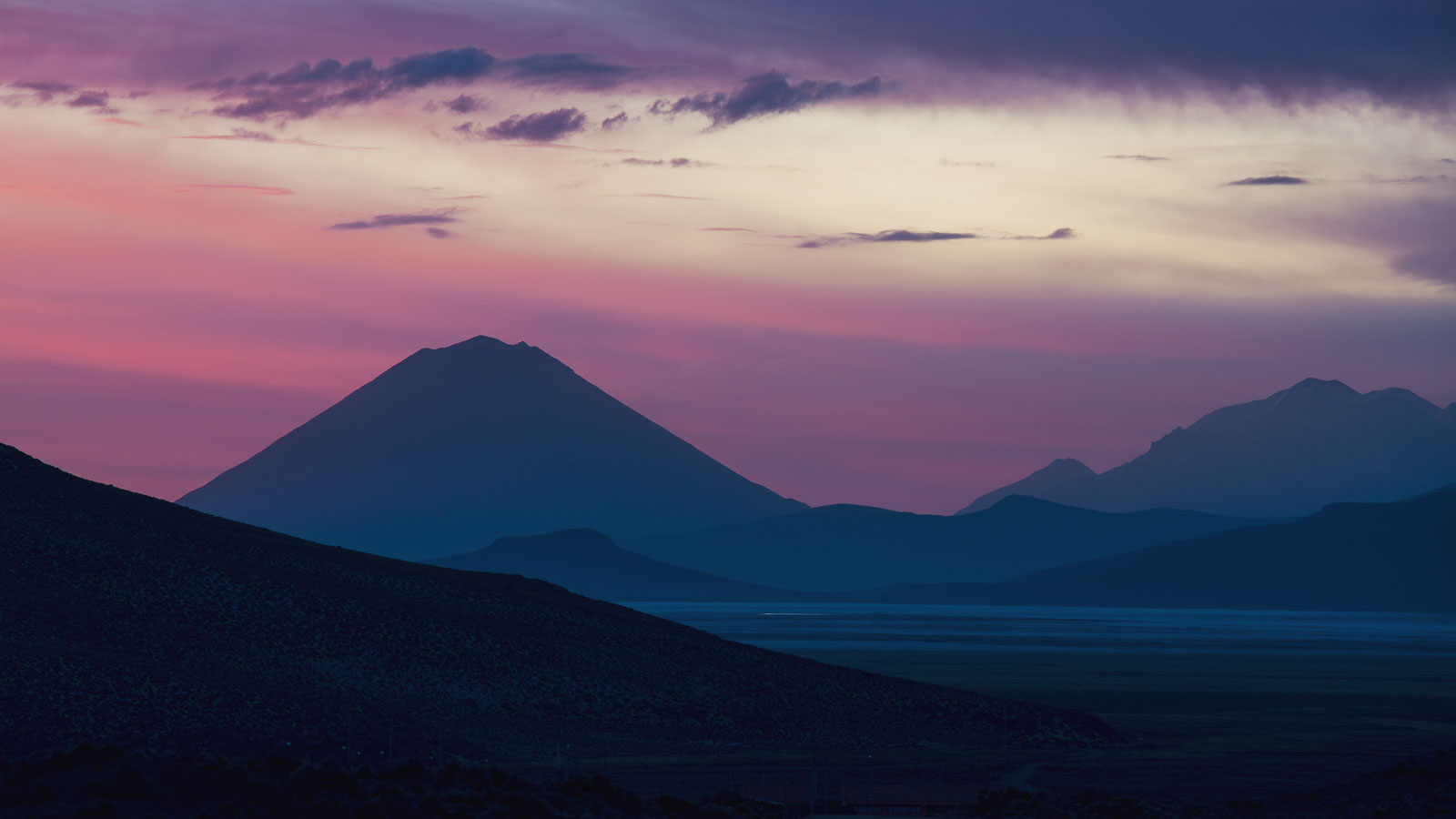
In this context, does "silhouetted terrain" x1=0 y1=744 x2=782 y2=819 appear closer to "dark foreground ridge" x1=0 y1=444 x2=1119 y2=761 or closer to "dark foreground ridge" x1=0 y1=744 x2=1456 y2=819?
"dark foreground ridge" x1=0 y1=744 x2=1456 y2=819

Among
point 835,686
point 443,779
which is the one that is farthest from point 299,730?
point 835,686

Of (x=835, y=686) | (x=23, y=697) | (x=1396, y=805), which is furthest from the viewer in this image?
(x=835, y=686)

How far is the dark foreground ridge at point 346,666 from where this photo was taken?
5378 centimetres

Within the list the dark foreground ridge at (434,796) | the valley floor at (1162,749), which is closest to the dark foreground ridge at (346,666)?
the valley floor at (1162,749)

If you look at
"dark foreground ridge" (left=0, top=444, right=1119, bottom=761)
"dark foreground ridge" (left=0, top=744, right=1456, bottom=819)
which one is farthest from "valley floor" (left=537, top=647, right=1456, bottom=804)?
"dark foreground ridge" (left=0, top=444, right=1119, bottom=761)

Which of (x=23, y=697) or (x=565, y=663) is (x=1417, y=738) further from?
(x=23, y=697)

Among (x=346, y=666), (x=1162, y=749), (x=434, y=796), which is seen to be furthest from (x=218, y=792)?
(x=1162, y=749)

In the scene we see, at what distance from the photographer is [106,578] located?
66.3m

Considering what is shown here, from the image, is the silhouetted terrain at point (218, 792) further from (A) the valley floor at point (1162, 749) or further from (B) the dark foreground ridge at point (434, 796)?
(A) the valley floor at point (1162, 749)

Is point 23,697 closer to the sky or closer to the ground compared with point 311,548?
closer to the ground

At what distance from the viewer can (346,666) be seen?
64438mm

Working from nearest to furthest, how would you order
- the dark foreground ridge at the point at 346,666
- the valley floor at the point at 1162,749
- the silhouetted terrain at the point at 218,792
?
the silhouetted terrain at the point at 218,792, the valley floor at the point at 1162,749, the dark foreground ridge at the point at 346,666

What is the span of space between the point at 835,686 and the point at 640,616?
15.4 m

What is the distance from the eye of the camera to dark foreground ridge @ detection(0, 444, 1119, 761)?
53.8 meters
